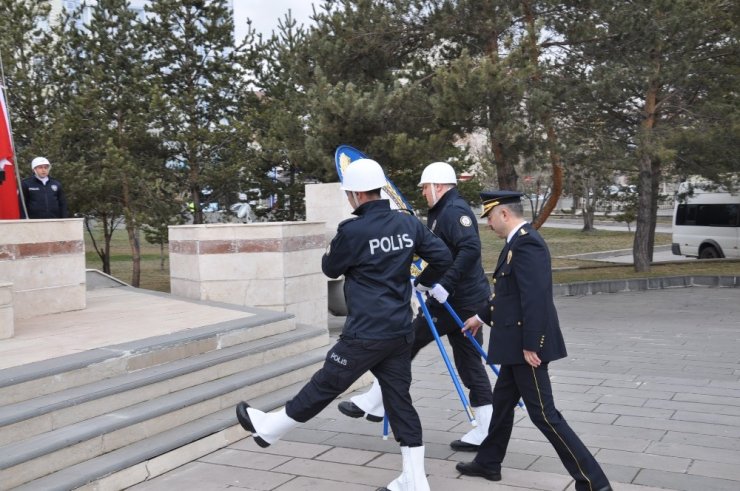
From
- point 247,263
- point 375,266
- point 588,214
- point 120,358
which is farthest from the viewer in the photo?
point 588,214

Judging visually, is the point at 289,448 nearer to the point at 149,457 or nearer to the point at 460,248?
the point at 149,457

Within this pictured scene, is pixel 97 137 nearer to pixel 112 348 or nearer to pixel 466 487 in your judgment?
pixel 112 348

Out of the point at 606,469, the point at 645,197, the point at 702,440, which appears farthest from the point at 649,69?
the point at 606,469

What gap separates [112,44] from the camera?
19391 mm

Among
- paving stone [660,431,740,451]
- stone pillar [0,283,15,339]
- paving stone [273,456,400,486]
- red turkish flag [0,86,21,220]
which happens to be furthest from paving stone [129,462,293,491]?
red turkish flag [0,86,21,220]

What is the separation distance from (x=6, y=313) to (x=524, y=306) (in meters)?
4.43

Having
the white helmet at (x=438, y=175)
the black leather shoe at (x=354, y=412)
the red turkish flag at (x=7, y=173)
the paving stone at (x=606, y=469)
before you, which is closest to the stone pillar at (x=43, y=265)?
the red turkish flag at (x=7, y=173)

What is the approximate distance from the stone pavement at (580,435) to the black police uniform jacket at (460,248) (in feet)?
3.51

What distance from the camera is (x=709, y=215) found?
86.7 feet

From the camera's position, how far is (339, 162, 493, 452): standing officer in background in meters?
5.48

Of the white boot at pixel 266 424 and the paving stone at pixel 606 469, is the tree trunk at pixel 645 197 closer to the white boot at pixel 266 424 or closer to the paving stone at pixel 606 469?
the paving stone at pixel 606 469

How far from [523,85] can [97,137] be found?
989cm

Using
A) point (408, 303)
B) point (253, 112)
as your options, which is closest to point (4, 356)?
point (408, 303)

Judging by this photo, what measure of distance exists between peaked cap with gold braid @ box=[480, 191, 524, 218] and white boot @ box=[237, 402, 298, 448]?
1695mm
